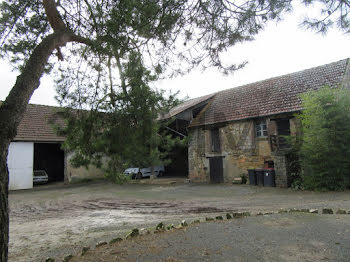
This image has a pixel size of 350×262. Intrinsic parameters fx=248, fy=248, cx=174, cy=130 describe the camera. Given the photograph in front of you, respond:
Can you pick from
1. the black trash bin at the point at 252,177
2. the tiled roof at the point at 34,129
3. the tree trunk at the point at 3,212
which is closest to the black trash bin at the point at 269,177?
the black trash bin at the point at 252,177

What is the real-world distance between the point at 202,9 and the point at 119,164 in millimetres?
3404

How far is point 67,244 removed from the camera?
4.50 metres

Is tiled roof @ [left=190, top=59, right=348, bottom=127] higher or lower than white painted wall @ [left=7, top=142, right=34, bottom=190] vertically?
higher

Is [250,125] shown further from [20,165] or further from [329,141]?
[20,165]

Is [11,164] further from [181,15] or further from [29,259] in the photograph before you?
[181,15]

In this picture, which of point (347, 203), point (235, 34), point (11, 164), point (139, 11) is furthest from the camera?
point (11, 164)

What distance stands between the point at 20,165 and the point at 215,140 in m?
13.1

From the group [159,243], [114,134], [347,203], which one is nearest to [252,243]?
[159,243]

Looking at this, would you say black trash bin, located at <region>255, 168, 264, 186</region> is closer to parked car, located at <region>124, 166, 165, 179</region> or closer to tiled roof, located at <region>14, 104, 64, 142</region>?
parked car, located at <region>124, 166, 165, 179</region>

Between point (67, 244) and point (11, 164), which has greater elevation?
point (11, 164)

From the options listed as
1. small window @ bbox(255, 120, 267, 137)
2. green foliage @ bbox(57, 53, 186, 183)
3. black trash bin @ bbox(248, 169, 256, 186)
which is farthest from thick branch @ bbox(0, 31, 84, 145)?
small window @ bbox(255, 120, 267, 137)

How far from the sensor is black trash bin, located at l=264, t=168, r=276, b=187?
12.2 m

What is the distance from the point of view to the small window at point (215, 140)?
16.1 metres

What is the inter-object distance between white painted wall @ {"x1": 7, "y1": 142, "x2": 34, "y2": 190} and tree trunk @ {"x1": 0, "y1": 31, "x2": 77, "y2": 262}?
15.5 metres
